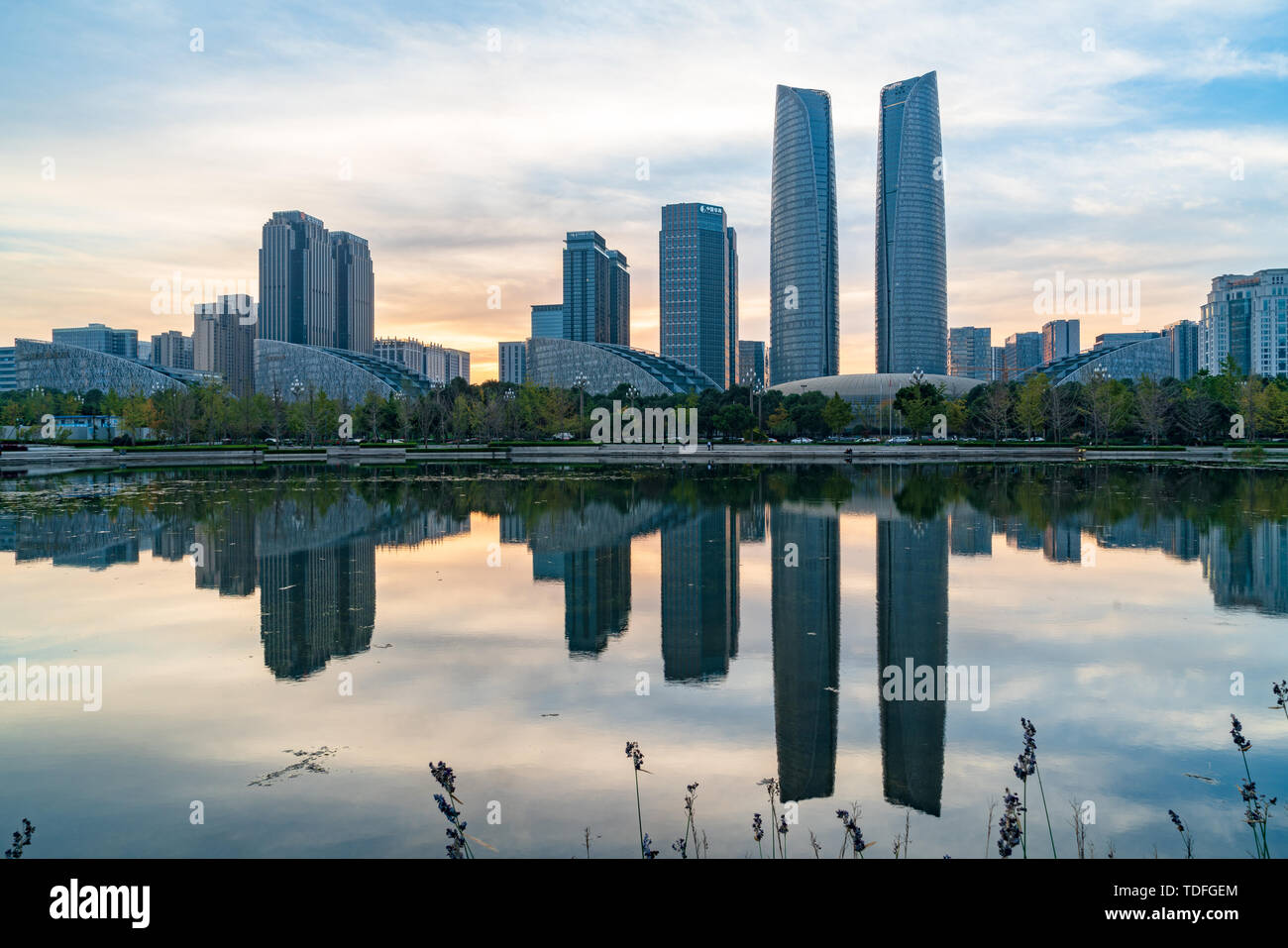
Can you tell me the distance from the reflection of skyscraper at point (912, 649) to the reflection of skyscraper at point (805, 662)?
1.80 ft

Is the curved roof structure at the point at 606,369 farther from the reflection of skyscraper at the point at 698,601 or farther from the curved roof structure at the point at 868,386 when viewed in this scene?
the reflection of skyscraper at the point at 698,601

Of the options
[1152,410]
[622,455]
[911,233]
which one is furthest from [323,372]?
[1152,410]

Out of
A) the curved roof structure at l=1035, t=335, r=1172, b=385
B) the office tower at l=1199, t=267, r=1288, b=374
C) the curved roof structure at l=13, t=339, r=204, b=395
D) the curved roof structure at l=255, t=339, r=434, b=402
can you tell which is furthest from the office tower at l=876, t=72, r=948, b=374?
the curved roof structure at l=13, t=339, r=204, b=395

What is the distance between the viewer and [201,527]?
2369cm

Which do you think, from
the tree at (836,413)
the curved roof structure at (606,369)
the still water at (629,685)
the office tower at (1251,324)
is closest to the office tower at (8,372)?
the curved roof structure at (606,369)

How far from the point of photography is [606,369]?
6496 inches

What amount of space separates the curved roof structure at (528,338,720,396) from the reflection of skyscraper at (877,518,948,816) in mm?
139530

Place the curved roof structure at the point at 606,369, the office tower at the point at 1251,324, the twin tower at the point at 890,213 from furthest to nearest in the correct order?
1. the office tower at the point at 1251,324
2. the twin tower at the point at 890,213
3. the curved roof structure at the point at 606,369

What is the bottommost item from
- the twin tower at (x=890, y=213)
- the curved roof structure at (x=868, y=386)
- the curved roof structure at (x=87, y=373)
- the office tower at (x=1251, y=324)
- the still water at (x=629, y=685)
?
the still water at (x=629, y=685)

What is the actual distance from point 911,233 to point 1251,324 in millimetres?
75422

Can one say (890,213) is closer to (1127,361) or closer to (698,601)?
(1127,361)

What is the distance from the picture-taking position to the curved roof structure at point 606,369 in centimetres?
16062
